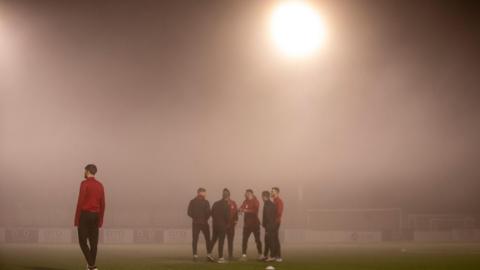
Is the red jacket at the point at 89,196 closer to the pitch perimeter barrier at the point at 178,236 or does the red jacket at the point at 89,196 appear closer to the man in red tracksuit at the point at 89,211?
the man in red tracksuit at the point at 89,211

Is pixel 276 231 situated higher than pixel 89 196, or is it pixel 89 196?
pixel 89 196

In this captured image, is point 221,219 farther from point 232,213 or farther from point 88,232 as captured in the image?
point 88,232

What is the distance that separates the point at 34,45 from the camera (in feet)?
135

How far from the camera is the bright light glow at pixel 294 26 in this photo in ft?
108

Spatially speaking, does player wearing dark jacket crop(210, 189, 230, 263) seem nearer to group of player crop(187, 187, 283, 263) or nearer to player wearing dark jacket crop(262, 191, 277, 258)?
group of player crop(187, 187, 283, 263)

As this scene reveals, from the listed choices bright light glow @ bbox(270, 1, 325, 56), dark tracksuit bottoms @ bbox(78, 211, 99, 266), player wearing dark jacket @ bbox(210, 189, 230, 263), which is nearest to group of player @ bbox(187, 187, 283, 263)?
player wearing dark jacket @ bbox(210, 189, 230, 263)

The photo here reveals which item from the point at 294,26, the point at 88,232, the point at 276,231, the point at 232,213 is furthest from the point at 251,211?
the point at 294,26

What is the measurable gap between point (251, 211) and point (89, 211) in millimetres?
7358

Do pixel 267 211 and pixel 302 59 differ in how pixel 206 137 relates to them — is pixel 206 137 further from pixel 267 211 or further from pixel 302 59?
pixel 267 211

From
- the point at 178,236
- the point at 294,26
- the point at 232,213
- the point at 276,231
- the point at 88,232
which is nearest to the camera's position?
the point at 88,232

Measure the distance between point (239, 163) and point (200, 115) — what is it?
780 cm

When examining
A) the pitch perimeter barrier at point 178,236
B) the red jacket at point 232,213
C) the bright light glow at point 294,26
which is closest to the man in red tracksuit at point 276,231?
the red jacket at point 232,213

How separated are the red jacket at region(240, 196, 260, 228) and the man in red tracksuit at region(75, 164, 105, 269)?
6.97 metres

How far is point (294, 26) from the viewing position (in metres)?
32.8
